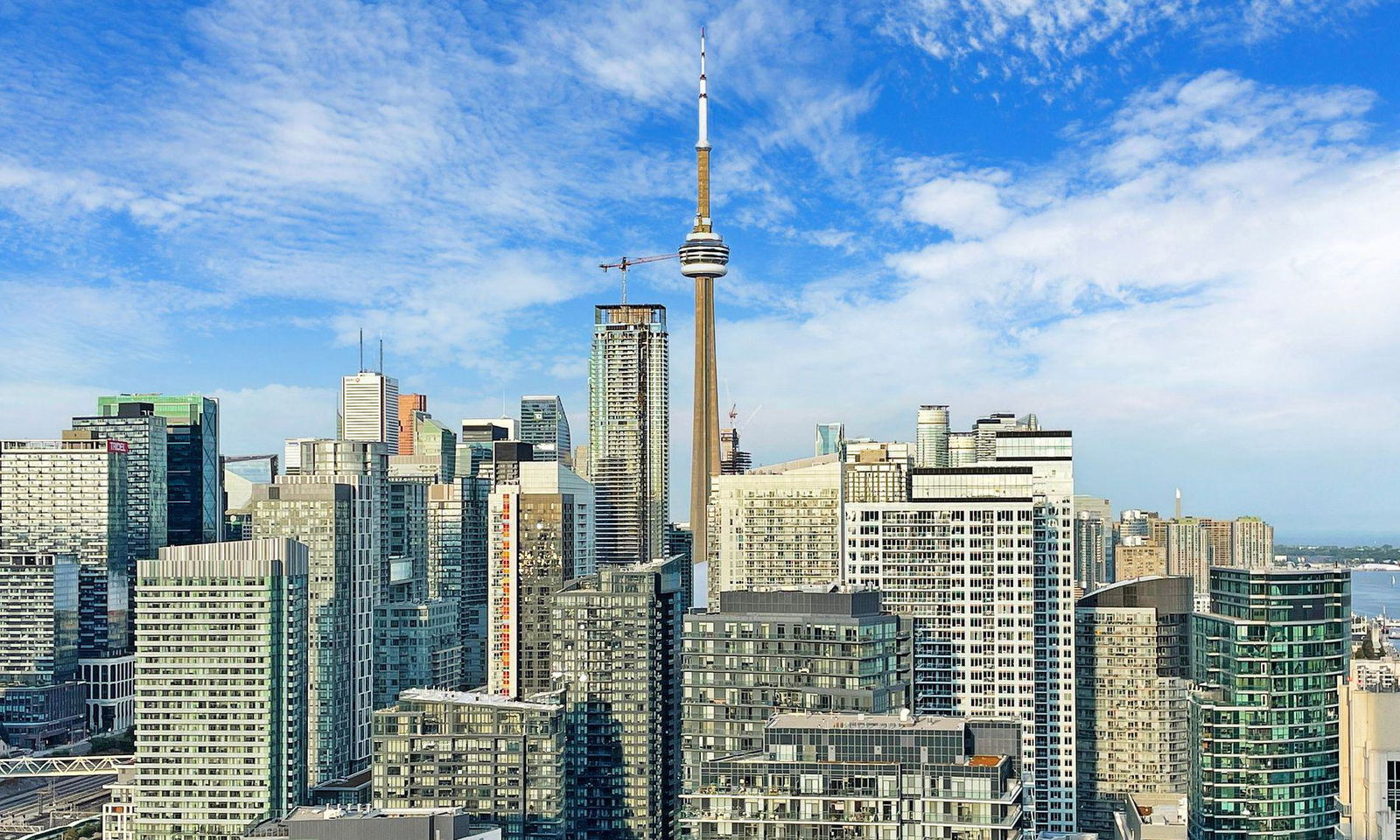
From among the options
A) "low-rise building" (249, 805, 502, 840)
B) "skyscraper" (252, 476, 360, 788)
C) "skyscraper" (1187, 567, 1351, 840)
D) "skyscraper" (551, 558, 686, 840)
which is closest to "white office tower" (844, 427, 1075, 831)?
"skyscraper" (551, 558, 686, 840)

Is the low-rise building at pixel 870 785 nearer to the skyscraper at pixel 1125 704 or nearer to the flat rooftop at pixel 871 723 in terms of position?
the flat rooftop at pixel 871 723

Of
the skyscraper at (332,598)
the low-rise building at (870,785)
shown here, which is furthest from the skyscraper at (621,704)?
the low-rise building at (870,785)

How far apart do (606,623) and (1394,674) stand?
72.2m

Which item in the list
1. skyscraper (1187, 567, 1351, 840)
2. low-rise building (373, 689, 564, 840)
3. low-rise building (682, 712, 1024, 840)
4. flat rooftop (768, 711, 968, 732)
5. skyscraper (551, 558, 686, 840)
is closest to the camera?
low-rise building (682, 712, 1024, 840)

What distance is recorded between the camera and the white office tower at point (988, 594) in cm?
13550

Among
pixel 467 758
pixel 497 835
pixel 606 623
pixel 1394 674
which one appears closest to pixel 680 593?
pixel 606 623

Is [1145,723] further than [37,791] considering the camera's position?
No

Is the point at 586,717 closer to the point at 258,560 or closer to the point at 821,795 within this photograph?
the point at 258,560

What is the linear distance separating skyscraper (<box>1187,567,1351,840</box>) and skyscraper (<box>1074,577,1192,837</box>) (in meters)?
39.9

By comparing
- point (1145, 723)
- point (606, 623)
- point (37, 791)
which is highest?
point (606, 623)

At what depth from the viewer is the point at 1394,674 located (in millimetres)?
142875

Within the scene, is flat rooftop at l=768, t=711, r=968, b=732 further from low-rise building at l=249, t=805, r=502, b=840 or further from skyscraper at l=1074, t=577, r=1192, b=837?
skyscraper at l=1074, t=577, r=1192, b=837

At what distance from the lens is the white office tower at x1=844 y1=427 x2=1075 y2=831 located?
135500mm

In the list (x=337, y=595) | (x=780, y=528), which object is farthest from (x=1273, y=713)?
(x=337, y=595)
